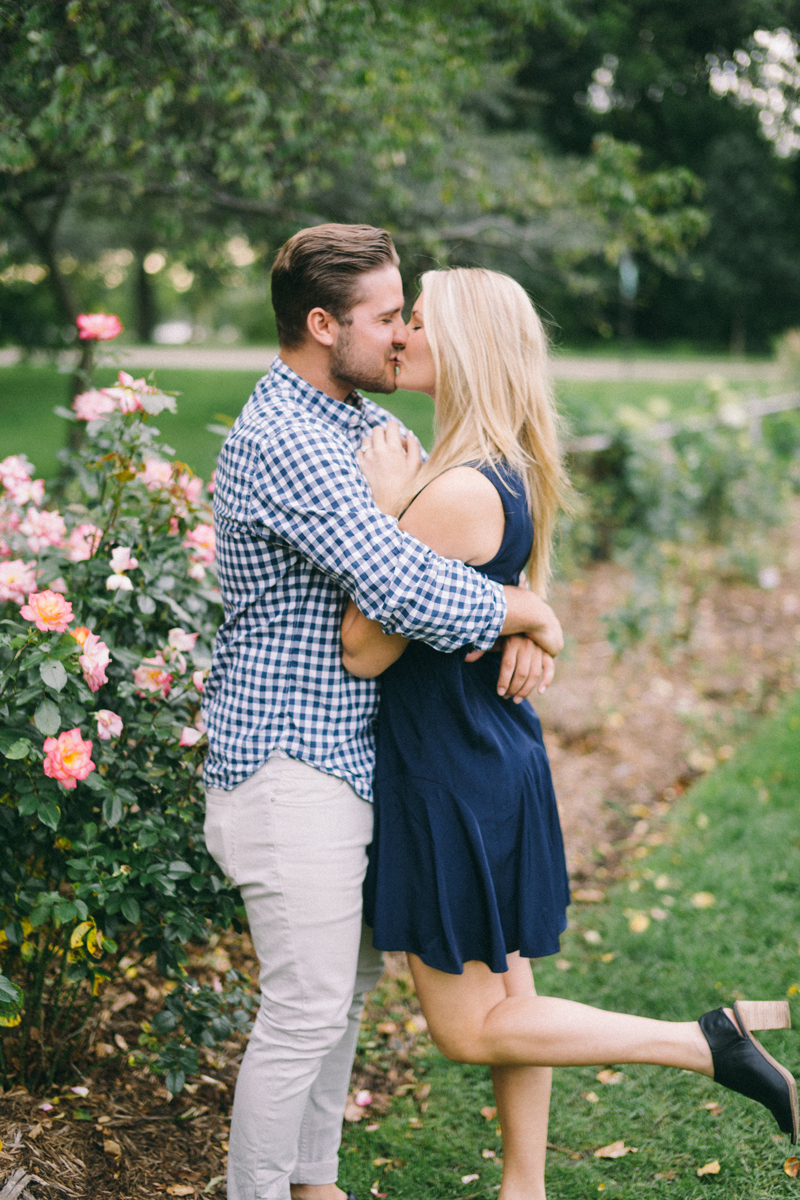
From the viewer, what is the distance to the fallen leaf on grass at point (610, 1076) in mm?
3033

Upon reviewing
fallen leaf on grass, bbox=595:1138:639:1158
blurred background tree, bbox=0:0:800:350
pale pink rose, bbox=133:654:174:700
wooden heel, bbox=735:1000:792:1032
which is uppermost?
blurred background tree, bbox=0:0:800:350

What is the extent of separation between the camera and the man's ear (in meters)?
2.13

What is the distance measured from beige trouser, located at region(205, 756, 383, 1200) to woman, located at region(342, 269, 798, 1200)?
4.3 inches

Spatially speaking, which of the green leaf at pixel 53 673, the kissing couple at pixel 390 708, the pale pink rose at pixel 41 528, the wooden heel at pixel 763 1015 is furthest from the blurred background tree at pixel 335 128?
the wooden heel at pixel 763 1015

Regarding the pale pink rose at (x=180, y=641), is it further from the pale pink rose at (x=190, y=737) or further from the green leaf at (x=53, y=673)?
the green leaf at (x=53, y=673)

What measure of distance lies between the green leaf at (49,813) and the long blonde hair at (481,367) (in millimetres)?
970

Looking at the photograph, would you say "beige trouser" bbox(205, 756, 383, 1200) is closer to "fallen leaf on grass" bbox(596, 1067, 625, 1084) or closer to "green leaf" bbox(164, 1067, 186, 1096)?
"green leaf" bbox(164, 1067, 186, 1096)

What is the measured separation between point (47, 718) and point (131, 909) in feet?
1.50

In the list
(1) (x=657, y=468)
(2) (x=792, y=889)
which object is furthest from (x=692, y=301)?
(2) (x=792, y=889)

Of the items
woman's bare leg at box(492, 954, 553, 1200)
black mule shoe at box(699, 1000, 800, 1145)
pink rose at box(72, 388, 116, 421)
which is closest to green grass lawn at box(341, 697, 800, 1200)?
woman's bare leg at box(492, 954, 553, 1200)

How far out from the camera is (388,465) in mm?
2219

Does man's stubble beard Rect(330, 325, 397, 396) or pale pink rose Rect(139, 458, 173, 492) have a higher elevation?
man's stubble beard Rect(330, 325, 397, 396)

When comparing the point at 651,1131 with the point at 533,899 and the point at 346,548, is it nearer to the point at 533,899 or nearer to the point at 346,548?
the point at 533,899

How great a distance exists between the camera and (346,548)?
1.94m
